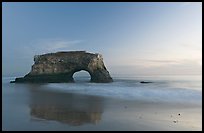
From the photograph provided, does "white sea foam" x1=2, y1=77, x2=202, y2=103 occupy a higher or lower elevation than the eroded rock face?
lower

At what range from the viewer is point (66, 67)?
43.2 meters

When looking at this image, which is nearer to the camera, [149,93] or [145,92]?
[149,93]

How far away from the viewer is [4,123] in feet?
28.0

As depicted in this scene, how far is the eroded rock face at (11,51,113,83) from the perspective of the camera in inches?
1652

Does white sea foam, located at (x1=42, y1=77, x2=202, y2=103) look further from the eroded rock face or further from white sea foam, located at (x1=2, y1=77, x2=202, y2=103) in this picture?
the eroded rock face

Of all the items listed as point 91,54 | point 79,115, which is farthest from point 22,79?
point 79,115

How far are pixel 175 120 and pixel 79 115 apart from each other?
3678 mm

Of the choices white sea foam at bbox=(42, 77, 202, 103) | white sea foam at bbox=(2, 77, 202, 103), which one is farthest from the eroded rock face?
white sea foam at bbox=(42, 77, 202, 103)

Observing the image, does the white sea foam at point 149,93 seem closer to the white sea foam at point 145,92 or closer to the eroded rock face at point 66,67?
the white sea foam at point 145,92

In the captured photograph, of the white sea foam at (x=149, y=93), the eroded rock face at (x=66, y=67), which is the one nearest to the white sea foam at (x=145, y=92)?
the white sea foam at (x=149, y=93)

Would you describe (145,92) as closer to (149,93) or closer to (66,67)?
(149,93)

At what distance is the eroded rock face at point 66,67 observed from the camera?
4197cm

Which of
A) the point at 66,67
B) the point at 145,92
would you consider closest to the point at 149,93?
the point at 145,92

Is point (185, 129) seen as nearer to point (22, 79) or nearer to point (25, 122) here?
point (25, 122)
